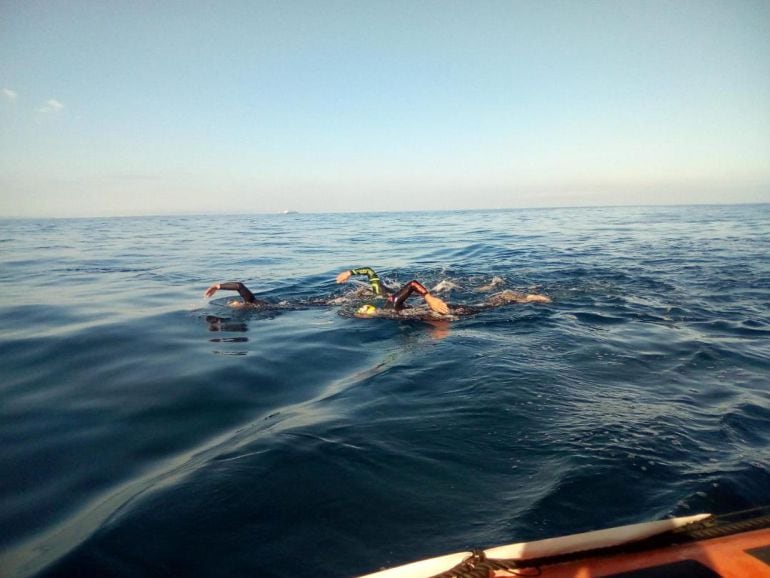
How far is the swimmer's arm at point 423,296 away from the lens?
855 cm

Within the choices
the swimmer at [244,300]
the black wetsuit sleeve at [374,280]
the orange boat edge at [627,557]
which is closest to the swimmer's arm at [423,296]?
the black wetsuit sleeve at [374,280]

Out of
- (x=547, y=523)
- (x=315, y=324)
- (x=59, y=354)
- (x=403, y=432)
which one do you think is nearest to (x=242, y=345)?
(x=315, y=324)

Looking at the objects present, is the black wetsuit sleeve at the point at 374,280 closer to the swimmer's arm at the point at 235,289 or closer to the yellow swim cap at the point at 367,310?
the yellow swim cap at the point at 367,310

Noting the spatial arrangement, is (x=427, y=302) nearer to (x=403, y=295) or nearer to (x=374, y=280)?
(x=403, y=295)

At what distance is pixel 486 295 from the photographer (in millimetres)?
11750

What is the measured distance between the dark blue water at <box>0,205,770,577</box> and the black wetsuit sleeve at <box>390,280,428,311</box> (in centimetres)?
68

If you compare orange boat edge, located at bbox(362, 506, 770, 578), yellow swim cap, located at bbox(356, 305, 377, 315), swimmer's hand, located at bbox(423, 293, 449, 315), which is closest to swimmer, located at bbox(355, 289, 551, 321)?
yellow swim cap, located at bbox(356, 305, 377, 315)

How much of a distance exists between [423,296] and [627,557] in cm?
680

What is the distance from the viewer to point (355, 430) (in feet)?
14.5

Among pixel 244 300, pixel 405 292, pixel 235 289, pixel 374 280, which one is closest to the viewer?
pixel 405 292

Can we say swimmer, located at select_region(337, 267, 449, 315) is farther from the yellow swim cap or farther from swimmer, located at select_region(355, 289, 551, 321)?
the yellow swim cap

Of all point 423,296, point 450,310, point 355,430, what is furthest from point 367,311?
point 355,430

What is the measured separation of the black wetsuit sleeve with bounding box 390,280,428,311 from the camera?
8653 millimetres

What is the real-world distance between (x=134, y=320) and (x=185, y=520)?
285 inches
